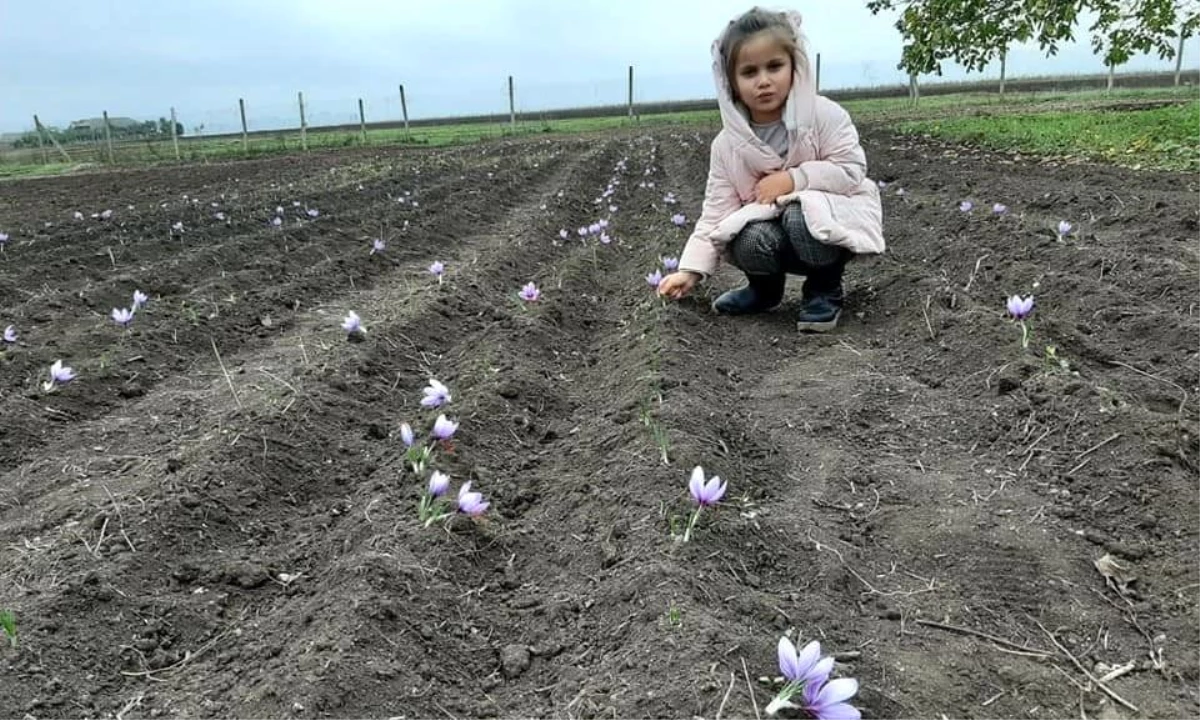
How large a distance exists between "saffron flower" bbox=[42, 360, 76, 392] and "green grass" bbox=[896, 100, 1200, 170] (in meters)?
9.42

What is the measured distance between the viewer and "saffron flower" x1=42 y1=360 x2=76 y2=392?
12.3ft

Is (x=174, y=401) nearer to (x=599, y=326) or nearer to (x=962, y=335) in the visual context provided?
(x=599, y=326)

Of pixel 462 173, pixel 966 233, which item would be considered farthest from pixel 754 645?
pixel 462 173

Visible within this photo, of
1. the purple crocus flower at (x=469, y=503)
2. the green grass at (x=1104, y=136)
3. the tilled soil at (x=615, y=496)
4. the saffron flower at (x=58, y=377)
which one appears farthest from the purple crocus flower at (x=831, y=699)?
the green grass at (x=1104, y=136)

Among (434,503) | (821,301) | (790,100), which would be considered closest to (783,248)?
(821,301)

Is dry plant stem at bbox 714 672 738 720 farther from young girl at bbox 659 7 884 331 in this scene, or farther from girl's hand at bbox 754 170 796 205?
girl's hand at bbox 754 170 796 205

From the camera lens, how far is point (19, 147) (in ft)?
118

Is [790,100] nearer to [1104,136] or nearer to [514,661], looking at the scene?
[514,661]

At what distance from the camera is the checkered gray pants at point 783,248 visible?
4.31m

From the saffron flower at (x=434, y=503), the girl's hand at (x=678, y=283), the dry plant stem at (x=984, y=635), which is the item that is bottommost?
the dry plant stem at (x=984, y=635)

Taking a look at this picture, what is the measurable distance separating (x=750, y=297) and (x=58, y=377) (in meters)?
3.36

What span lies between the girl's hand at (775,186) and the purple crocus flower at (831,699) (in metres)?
3.08

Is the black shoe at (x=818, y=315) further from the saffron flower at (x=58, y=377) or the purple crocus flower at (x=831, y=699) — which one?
the saffron flower at (x=58, y=377)

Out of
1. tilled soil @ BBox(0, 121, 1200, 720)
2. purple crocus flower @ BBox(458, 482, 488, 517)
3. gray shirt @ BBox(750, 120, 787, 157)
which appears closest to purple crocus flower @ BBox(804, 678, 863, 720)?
tilled soil @ BBox(0, 121, 1200, 720)
